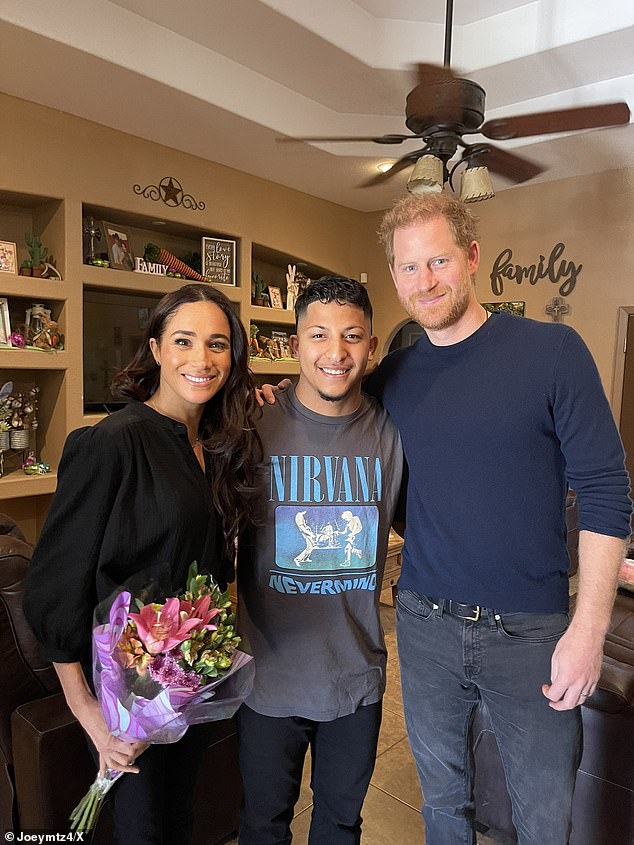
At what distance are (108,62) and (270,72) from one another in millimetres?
1028

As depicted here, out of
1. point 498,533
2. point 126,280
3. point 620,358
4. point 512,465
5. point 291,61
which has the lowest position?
point 498,533

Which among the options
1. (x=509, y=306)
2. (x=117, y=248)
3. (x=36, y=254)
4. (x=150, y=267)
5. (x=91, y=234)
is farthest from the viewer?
(x=509, y=306)

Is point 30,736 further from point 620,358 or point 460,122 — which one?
point 620,358

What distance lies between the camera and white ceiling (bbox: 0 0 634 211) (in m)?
3.06

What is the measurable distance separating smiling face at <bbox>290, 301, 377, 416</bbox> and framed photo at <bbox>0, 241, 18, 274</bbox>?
9.62ft

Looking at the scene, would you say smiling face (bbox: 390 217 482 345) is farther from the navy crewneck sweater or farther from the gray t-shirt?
the gray t-shirt

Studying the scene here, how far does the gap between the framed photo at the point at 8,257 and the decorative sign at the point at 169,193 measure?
91cm

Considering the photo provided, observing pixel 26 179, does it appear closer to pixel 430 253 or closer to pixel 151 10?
pixel 151 10

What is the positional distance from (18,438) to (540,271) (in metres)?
4.14

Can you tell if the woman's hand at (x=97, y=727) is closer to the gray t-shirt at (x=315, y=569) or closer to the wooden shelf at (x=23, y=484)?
the gray t-shirt at (x=315, y=569)

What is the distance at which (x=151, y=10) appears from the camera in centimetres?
311

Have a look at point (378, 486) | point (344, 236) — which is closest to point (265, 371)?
point (344, 236)

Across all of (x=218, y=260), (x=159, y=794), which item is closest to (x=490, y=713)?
(x=159, y=794)

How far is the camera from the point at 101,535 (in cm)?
121
